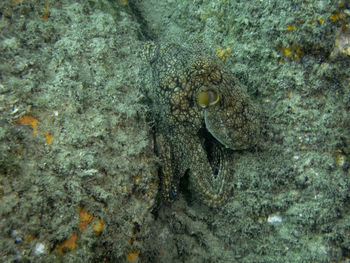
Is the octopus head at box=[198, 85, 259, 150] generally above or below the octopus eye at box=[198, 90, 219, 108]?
below

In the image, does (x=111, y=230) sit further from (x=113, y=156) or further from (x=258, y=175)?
(x=258, y=175)

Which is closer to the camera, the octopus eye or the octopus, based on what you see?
the octopus eye

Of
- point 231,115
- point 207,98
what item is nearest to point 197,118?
point 207,98

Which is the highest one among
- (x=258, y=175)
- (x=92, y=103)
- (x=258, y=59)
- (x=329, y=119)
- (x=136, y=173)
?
(x=258, y=59)

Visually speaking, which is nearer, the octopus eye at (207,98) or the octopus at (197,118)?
the octopus eye at (207,98)

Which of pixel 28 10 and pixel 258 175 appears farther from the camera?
pixel 258 175

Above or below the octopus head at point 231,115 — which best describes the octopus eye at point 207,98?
above

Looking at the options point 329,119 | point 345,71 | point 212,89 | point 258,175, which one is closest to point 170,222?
point 258,175
